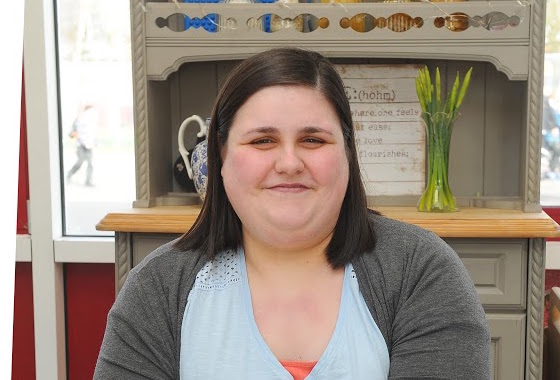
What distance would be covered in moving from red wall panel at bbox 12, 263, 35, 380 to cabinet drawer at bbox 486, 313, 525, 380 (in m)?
1.70

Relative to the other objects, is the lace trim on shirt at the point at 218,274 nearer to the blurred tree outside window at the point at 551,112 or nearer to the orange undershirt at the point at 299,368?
the orange undershirt at the point at 299,368

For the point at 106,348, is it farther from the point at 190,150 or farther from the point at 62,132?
the point at 62,132

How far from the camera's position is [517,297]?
7.84 ft

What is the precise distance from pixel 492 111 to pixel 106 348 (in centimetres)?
178

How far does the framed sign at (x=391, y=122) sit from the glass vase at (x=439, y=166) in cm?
19

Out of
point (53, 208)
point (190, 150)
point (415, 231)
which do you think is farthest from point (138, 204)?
point (415, 231)

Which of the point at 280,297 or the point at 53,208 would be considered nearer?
the point at 280,297

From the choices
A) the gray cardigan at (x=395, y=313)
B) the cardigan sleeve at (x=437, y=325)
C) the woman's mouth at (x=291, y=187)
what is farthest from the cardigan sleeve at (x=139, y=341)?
the cardigan sleeve at (x=437, y=325)

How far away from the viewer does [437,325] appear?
1339 millimetres

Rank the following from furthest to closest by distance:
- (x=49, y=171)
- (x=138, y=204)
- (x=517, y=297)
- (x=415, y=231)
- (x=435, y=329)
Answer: (x=49, y=171)
(x=138, y=204)
(x=517, y=297)
(x=415, y=231)
(x=435, y=329)

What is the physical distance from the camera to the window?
10.1ft

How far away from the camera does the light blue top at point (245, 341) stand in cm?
132

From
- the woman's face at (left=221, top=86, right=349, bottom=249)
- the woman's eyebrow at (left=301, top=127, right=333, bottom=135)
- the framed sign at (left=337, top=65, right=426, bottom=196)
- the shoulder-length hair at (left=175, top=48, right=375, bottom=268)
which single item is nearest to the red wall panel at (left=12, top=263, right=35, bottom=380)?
the framed sign at (left=337, top=65, right=426, bottom=196)

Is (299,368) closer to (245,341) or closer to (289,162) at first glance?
(245,341)
